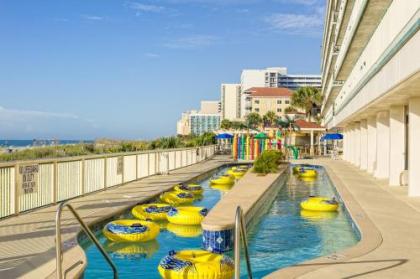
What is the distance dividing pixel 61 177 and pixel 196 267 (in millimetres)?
7395

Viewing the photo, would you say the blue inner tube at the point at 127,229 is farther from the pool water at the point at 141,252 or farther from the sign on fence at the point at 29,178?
the sign on fence at the point at 29,178

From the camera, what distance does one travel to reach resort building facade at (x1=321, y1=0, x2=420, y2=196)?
10.0 metres

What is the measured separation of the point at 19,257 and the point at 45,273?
43.2 inches

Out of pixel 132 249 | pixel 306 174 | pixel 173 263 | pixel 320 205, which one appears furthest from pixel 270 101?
pixel 173 263

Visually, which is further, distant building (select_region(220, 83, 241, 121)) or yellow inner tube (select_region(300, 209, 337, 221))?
distant building (select_region(220, 83, 241, 121))

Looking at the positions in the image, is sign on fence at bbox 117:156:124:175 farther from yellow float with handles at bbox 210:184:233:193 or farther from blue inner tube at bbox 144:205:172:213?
blue inner tube at bbox 144:205:172:213

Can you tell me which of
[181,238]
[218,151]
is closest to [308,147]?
[218,151]

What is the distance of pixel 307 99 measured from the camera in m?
86.2

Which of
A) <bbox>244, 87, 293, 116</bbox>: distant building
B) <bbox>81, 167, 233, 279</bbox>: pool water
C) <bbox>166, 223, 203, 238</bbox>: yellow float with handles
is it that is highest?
<bbox>244, 87, 293, 116</bbox>: distant building

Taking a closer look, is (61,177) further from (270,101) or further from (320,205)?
(270,101)

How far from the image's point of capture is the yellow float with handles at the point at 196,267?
6707mm

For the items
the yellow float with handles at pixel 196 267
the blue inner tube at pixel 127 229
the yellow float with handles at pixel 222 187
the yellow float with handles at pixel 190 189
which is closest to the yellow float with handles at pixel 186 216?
the blue inner tube at pixel 127 229

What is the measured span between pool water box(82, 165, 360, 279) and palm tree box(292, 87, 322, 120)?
73.2 m

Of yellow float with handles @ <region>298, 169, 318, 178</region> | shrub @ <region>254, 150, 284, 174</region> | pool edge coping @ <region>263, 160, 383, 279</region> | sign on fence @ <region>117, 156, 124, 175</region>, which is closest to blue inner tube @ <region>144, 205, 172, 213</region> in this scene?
pool edge coping @ <region>263, 160, 383, 279</region>
